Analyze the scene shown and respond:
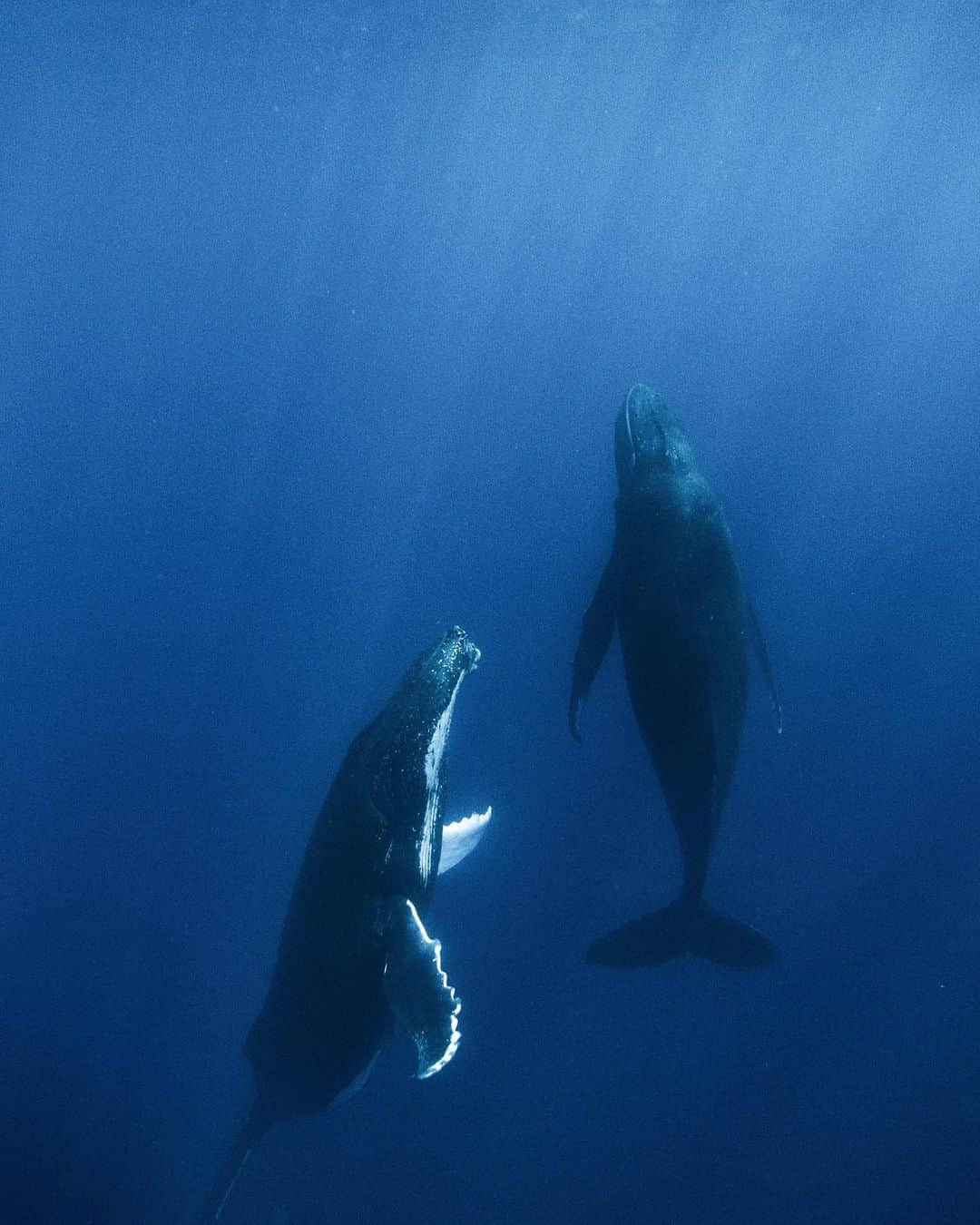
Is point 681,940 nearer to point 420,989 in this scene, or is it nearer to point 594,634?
point 594,634

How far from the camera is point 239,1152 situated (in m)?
6.61

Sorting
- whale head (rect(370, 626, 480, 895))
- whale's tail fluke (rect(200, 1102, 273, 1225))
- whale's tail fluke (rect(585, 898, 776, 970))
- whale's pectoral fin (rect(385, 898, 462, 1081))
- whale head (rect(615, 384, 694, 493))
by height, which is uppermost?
whale head (rect(615, 384, 694, 493))

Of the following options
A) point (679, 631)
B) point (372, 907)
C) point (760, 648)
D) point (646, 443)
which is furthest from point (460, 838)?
point (646, 443)

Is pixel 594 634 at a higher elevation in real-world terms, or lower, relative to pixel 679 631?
lower

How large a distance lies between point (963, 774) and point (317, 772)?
12.9 metres

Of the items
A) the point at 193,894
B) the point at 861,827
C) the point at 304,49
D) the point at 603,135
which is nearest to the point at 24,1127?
the point at 193,894

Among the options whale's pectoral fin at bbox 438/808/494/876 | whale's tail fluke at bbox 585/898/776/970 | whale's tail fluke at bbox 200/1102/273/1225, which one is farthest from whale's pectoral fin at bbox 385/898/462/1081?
whale's tail fluke at bbox 585/898/776/970

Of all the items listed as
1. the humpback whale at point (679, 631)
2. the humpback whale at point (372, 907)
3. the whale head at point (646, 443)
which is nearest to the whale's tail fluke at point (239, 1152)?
the humpback whale at point (372, 907)

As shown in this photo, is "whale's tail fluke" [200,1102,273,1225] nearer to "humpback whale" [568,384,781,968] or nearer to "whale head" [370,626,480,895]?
"whale head" [370,626,480,895]

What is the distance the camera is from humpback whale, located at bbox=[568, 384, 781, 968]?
5.64 m

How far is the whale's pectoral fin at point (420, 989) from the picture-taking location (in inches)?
171

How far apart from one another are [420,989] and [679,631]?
9.39 ft

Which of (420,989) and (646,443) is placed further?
(646,443)

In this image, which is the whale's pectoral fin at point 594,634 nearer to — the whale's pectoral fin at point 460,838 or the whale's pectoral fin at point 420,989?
the whale's pectoral fin at point 460,838
